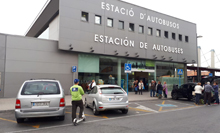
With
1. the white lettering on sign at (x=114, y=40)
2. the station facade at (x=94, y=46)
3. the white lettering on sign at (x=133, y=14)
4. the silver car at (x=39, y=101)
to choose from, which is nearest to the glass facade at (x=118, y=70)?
the station facade at (x=94, y=46)

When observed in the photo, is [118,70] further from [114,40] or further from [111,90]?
[111,90]

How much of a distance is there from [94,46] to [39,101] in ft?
43.6

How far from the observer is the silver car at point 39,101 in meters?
6.59

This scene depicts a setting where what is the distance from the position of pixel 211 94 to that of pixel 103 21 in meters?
12.7

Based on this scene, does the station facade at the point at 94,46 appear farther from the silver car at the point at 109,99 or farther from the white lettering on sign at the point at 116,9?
the silver car at the point at 109,99

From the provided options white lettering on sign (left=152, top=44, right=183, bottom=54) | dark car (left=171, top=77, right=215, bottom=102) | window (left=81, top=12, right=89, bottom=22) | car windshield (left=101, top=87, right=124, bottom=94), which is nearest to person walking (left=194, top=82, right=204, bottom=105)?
dark car (left=171, top=77, right=215, bottom=102)

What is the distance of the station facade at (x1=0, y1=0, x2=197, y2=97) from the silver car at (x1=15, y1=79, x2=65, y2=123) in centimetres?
1066

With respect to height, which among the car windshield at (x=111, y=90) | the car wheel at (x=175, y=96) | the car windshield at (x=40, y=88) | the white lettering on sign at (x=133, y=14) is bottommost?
the car wheel at (x=175, y=96)

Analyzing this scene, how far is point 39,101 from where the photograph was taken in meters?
6.69

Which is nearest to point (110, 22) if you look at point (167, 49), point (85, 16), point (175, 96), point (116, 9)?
point (116, 9)

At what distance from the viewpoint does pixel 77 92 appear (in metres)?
7.14

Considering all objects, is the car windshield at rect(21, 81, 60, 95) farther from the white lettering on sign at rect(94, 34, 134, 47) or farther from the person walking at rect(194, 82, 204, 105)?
the white lettering on sign at rect(94, 34, 134, 47)

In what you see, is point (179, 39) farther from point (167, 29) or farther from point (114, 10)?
point (114, 10)

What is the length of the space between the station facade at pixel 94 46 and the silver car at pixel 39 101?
35.0 ft
